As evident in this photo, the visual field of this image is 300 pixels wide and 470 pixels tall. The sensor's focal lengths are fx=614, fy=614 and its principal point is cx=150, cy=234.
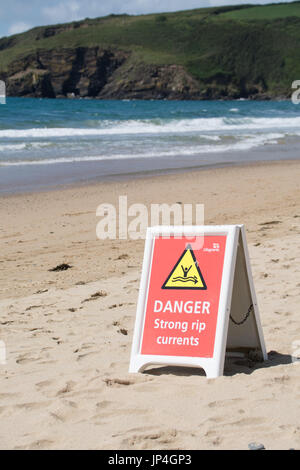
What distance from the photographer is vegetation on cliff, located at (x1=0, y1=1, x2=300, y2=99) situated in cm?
11794

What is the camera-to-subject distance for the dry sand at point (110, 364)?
9.73ft

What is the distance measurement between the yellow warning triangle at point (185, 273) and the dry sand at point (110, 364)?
54 cm

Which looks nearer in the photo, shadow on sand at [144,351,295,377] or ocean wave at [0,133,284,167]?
shadow on sand at [144,351,295,377]

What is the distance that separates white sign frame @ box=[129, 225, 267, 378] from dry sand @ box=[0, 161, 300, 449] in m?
0.09

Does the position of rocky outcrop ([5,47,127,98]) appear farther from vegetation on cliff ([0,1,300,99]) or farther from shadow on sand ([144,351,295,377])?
shadow on sand ([144,351,295,377])

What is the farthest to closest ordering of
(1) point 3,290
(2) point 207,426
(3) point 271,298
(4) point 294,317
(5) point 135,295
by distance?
1. (1) point 3,290
2. (5) point 135,295
3. (3) point 271,298
4. (4) point 294,317
5. (2) point 207,426

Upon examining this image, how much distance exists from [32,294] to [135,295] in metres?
1.00

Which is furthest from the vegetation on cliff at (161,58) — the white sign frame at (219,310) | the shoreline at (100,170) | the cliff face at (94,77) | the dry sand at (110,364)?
the white sign frame at (219,310)

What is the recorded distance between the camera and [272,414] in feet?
10.1

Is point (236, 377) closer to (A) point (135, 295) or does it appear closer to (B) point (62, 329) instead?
(B) point (62, 329)

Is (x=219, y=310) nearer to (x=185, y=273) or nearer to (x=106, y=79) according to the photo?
(x=185, y=273)

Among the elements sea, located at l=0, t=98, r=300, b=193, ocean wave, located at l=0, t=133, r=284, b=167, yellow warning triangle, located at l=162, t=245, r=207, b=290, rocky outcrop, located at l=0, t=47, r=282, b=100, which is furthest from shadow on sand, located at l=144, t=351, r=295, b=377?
rocky outcrop, located at l=0, t=47, r=282, b=100

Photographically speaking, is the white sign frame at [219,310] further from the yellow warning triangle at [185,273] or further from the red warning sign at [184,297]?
the yellow warning triangle at [185,273]

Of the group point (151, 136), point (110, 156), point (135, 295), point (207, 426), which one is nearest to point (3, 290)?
point (135, 295)
